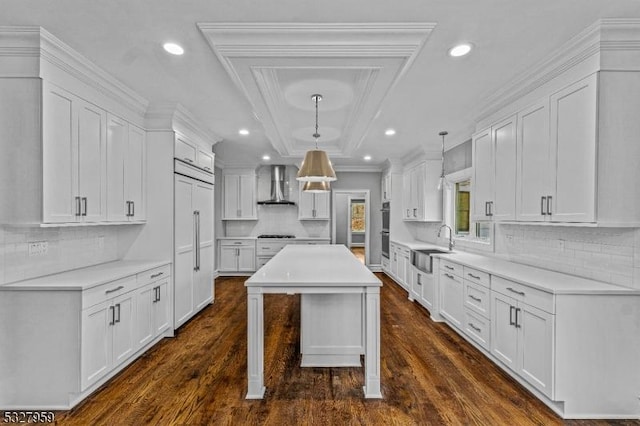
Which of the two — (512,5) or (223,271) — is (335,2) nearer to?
(512,5)

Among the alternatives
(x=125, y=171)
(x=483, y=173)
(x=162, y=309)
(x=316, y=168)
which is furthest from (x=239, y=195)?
(x=483, y=173)

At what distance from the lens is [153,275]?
3.21 meters

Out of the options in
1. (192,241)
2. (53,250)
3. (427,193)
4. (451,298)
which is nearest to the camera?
(53,250)

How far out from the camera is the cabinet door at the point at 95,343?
2.27m

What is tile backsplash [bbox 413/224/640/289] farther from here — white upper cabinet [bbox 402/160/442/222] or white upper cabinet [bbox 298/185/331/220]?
white upper cabinet [bbox 298/185/331/220]

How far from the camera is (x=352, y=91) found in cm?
323

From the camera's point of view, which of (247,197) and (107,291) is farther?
(247,197)

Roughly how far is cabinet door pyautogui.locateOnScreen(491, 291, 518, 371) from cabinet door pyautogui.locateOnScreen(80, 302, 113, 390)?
327 centimetres

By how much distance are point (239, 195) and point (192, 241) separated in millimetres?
3099

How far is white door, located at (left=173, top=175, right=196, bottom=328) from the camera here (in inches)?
146

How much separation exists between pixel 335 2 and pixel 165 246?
3036 mm

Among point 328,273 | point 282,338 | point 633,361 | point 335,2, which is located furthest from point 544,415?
point 335,2

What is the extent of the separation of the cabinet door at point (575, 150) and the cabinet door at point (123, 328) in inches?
144

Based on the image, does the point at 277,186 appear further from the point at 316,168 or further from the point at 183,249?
the point at 316,168
